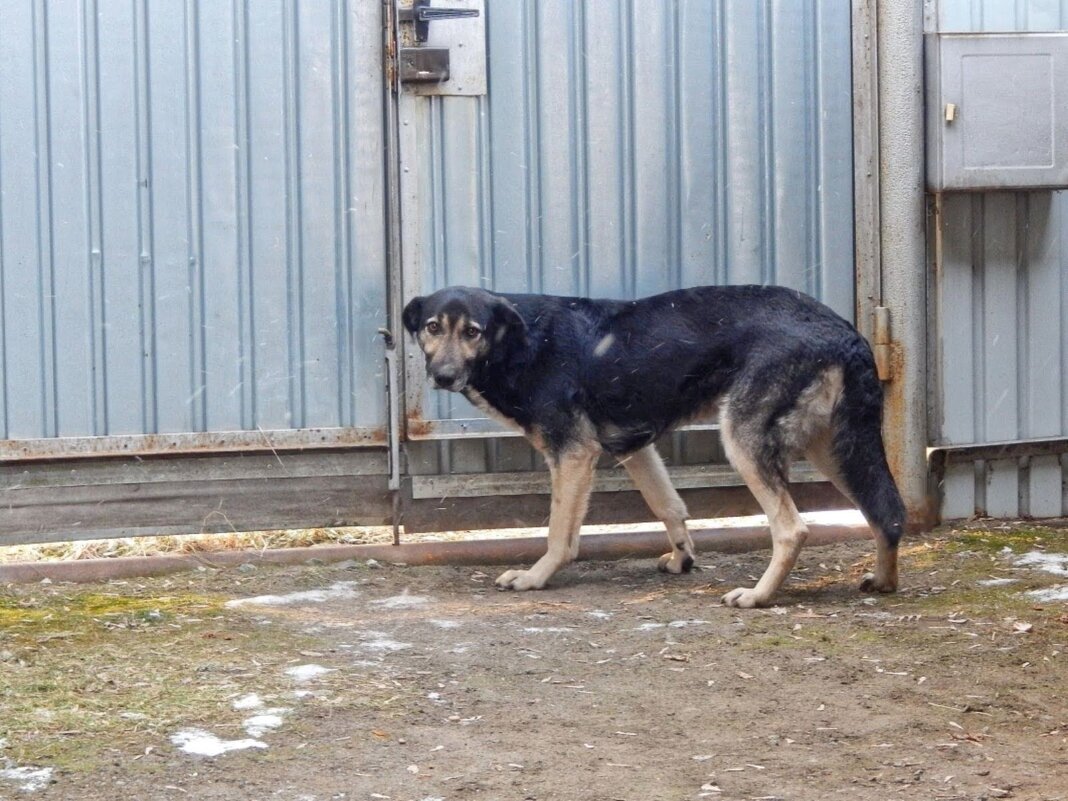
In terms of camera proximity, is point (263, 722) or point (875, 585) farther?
point (875, 585)

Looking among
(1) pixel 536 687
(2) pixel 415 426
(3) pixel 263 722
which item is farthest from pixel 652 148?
(3) pixel 263 722

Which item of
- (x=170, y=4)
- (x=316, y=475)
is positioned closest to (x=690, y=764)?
(x=316, y=475)

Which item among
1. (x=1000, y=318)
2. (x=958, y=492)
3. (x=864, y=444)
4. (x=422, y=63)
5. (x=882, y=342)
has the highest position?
(x=422, y=63)

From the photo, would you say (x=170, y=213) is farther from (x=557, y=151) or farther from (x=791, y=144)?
(x=791, y=144)

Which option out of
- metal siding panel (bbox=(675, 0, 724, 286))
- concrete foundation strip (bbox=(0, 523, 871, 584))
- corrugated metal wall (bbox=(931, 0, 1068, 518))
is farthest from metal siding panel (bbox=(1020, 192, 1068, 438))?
metal siding panel (bbox=(675, 0, 724, 286))

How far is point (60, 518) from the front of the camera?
6289 mm

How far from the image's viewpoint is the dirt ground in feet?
11.8

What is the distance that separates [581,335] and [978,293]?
2.15 m

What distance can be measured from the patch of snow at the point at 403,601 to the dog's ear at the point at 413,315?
1.14 metres

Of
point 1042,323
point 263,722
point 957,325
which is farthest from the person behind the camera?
point 1042,323

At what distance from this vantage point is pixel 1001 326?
272 inches

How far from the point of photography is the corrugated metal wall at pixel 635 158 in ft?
21.1

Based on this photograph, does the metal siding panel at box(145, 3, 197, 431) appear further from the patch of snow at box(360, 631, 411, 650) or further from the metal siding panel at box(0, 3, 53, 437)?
the patch of snow at box(360, 631, 411, 650)

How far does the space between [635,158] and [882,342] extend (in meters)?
1.49
